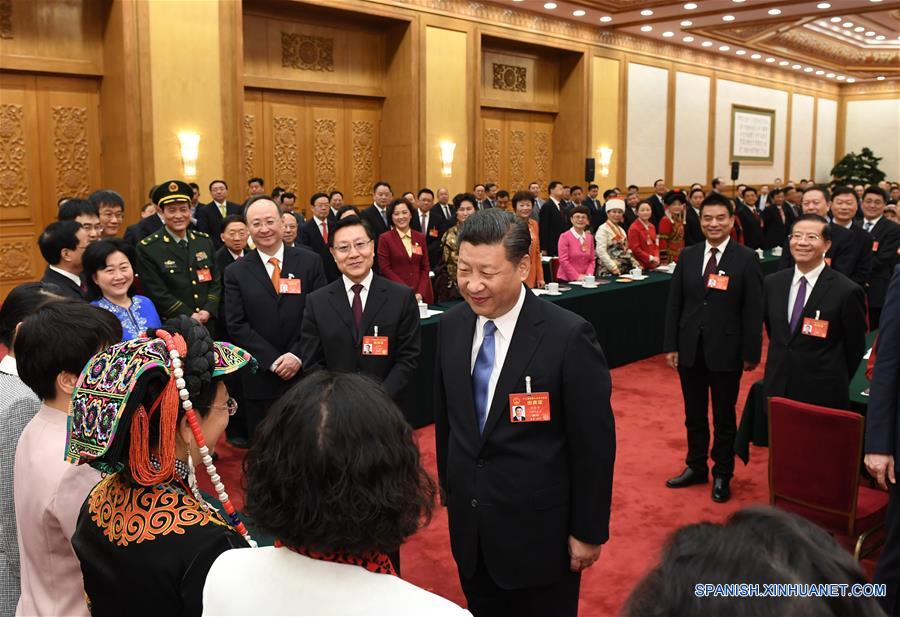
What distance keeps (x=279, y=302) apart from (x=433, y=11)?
9024mm

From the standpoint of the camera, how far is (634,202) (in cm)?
A: 1463

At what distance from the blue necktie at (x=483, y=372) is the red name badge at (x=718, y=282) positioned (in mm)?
2408

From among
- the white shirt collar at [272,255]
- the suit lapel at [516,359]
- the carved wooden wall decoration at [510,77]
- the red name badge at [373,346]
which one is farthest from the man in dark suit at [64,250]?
the carved wooden wall decoration at [510,77]

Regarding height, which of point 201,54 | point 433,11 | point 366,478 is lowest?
point 366,478

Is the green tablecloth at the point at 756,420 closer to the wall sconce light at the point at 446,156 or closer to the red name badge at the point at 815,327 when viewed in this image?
the red name badge at the point at 815,327

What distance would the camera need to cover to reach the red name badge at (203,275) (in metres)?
5.08

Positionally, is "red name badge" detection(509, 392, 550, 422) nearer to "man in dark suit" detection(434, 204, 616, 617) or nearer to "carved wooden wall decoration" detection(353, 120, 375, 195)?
"man in dark suit" detection(434, 204, 616, 617)

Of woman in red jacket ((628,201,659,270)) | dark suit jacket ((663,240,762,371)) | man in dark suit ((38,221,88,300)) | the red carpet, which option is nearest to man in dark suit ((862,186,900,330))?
the red carpet

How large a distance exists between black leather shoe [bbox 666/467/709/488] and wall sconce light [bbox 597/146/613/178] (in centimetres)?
1166

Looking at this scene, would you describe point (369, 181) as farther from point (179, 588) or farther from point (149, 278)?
point (179, 588)

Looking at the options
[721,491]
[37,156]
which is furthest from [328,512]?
[37,156]

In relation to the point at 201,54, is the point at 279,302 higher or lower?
lower

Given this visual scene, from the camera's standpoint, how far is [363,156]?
1220 cm

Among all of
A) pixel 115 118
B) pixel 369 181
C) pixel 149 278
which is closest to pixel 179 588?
pixel 149 278
